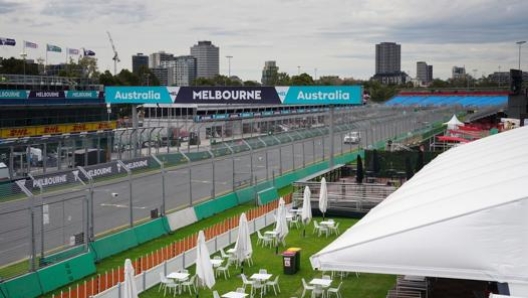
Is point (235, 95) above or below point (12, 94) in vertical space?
below

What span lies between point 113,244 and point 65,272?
3459 millimetres

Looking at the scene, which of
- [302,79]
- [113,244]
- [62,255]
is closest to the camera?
[62,255]

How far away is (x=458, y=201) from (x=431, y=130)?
5441 cm

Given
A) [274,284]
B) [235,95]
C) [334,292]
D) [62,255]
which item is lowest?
[334,292]

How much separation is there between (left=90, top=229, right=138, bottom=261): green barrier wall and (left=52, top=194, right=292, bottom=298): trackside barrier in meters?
1.77

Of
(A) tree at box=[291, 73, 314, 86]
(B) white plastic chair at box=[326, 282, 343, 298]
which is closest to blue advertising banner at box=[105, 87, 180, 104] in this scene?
(B) white plastic chair at box=[326, 282, 343, 298]

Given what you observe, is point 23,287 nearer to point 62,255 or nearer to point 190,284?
point 62,255

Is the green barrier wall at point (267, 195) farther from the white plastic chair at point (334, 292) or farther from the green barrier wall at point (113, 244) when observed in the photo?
the white plastic chair at point (334, 292)

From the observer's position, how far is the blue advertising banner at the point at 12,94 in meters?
55.8

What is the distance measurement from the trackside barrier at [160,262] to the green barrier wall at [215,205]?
2.40m

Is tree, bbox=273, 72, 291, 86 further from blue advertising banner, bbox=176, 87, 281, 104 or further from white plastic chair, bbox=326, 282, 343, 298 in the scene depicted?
white plastic chair, bbox=326, 282, 343, 298

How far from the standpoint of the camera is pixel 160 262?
1939 cm

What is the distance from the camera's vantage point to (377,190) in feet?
101

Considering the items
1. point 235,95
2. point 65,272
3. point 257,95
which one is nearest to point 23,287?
point 65,272
